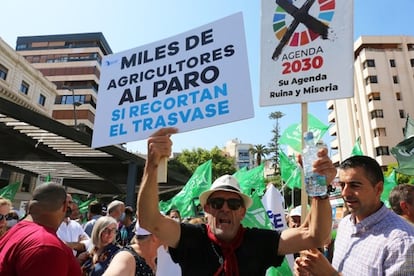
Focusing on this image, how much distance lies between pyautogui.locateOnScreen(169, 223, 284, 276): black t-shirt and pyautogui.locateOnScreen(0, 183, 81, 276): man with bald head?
2.37ft

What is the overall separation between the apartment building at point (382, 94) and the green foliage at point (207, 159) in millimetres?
18129

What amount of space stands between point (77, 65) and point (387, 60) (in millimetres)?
45311

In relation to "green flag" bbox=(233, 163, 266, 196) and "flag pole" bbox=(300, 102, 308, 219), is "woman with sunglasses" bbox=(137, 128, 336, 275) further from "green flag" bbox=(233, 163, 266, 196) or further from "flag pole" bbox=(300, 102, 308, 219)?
"green flag" bbox=(233, 163, 266, 196)

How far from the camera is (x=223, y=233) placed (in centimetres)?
219

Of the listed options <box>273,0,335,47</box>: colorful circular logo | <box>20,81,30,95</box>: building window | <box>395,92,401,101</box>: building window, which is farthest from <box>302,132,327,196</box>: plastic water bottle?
<box>395,92,401,101</box>: building window

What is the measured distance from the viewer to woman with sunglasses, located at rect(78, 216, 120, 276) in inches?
139

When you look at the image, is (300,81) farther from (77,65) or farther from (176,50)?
(77,65)

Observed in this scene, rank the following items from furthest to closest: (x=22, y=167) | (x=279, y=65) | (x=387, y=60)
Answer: (x=387, y=60) → (x=22, y=167) → (x=279, y=65)

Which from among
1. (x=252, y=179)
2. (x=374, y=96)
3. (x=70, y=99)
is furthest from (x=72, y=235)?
(x=70, y=99)

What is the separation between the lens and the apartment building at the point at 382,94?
4178cm

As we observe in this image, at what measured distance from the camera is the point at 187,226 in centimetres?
223

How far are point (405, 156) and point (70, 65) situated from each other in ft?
182

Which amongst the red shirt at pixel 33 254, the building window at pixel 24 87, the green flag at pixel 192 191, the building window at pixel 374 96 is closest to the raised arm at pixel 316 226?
the red shirt at pixel 33 254

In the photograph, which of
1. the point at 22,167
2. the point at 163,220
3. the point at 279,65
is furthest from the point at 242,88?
the point at 22,167
